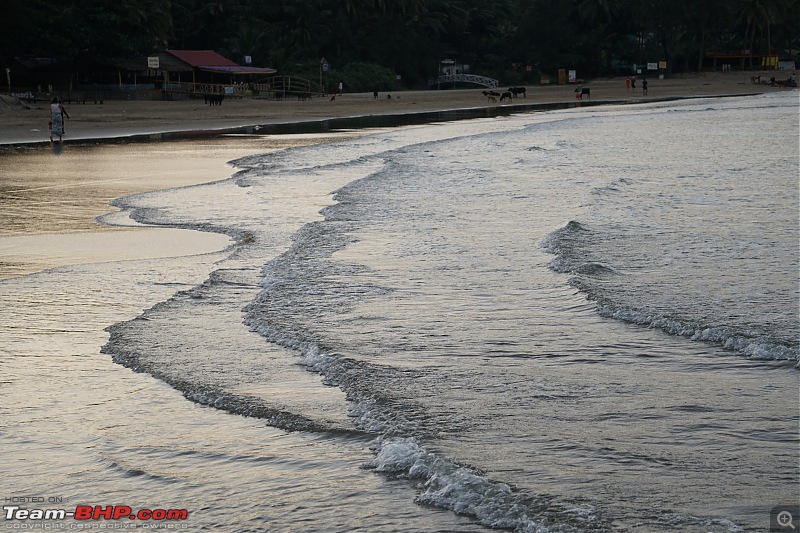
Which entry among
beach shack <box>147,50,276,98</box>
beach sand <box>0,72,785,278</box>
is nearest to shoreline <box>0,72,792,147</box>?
beach sand <box>0,72,785,278</box>

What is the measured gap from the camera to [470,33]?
10075 cm

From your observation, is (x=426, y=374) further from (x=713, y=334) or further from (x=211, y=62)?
(x=211, y=62)

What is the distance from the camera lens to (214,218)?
1367cm

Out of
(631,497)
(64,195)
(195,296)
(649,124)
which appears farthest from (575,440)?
(649,124)

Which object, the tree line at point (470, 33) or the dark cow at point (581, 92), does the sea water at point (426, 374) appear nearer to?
the tree line at point (470, 33)

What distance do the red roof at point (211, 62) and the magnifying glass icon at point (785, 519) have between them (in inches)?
2627

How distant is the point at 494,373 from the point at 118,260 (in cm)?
550

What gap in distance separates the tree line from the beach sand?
1428 centimetres

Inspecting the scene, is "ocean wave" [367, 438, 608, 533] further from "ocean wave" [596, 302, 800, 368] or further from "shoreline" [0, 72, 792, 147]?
"shoreline" [0, 72, 792, 147]

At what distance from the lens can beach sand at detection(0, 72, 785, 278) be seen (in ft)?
37.6

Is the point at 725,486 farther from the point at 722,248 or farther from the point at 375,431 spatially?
the point at 722,248

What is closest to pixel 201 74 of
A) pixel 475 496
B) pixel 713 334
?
pixel 713 334

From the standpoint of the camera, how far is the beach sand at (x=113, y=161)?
1147 centimetres

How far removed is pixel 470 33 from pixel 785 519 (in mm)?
99858
